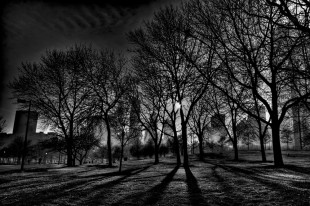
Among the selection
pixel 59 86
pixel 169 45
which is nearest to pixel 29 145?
pixel 59 86

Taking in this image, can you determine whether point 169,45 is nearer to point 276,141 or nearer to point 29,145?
point 276,141

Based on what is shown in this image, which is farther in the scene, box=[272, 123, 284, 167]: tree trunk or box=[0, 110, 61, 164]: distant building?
box=[0, 110, 61, 164]: distant building

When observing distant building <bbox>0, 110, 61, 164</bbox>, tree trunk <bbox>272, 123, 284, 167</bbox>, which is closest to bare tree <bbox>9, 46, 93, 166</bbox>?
distant building <bbox>0, 110, 61, 164</bbox>

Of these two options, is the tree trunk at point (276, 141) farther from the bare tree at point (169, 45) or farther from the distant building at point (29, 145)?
the distant building at point (29, 145)

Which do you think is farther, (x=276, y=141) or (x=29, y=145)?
(x=29, y=145)

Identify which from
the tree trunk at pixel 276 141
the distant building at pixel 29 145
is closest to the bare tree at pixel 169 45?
the tree trunk at pixel 276 141

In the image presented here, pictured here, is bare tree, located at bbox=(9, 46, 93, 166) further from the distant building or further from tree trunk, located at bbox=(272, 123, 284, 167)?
tree trunk, located at bbox=(272, 123, 284, 167)

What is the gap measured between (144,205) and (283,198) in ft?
11.5

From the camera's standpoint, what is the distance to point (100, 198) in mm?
6242

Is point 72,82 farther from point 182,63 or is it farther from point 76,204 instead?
point 76,204

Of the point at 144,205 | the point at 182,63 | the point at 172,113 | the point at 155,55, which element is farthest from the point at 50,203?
the point at 172,113

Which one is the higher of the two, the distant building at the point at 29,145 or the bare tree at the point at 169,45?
the bare tree at the point at 169,45

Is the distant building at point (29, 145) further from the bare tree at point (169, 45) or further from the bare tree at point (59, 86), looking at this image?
the bare tree at point (169, 45)

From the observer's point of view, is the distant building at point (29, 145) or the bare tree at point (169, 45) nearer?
the bare tree at point (169, 45)
